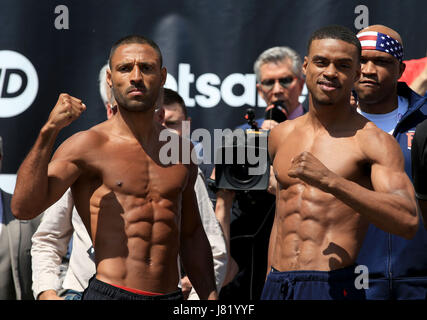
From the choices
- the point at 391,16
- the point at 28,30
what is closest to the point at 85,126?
the point at 28,30

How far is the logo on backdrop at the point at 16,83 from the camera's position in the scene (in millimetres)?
5270

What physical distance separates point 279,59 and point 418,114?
102 centimetres

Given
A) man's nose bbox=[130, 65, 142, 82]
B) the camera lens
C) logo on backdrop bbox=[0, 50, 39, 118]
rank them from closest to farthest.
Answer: man's nose bbox=[130, 65, 142, 82], the camera lens, logo on backdrop bbox=[0, 50, 39, 118]

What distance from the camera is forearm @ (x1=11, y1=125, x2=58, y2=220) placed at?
3.31m

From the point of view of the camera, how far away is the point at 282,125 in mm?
4059

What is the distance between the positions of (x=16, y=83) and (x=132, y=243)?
2160mm

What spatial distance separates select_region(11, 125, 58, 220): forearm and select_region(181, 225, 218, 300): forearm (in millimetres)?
819

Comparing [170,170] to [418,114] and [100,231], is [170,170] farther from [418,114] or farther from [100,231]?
[418,114]

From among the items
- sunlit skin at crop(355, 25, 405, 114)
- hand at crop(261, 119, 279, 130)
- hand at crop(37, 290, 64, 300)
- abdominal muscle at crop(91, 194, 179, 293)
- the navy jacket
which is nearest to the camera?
abdominal muscle at crop(91, 194, 179, 293)

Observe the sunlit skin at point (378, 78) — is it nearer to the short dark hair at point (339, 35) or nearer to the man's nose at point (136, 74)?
the short dark hair at point (339, 35)

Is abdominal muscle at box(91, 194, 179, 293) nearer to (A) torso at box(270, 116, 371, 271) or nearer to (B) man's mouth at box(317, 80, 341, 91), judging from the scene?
(A) torso at box(270, 116, 371, 271)

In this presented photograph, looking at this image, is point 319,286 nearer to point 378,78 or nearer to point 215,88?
point 378,78

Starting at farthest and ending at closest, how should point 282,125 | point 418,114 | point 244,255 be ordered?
point 244,255 → point 418,114 → point 282,125

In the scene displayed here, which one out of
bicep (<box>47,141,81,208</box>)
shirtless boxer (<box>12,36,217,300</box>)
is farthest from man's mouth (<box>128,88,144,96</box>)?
bicep (<box>47,141,81,208</box>)
